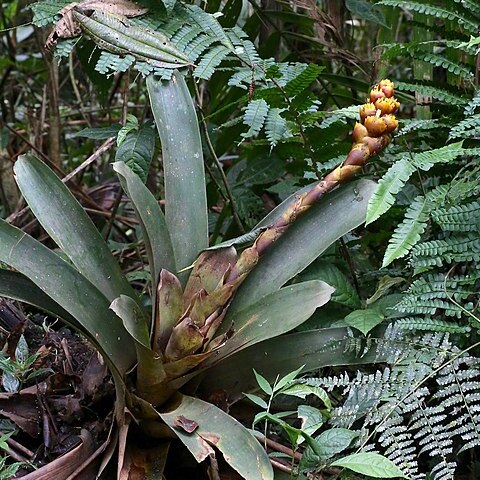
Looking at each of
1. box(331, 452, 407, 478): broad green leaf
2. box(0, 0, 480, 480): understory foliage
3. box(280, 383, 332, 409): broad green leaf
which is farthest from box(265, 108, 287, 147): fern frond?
box(331, 452, 407, 478): broad green leaf

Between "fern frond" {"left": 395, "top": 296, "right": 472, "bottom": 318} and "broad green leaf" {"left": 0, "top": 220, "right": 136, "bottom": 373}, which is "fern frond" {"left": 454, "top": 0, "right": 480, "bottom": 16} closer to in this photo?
"fern frond" {"left": 395, "top": 296, "right": 472, "bottom": 318}

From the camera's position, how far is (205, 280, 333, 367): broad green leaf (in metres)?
1.11

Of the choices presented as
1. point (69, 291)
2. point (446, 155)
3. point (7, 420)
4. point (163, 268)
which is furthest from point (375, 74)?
point (7, 420)

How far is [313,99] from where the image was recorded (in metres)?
1.32

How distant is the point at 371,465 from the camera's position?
98 centimetres

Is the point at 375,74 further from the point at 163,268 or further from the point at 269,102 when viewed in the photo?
the point at 163,268

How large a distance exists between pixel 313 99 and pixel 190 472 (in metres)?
0.71

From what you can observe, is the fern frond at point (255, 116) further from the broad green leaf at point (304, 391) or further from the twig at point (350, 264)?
the broad green leaf at point (304, 391)

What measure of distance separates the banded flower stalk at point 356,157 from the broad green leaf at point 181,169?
0.13 meters

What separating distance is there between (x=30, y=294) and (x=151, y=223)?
0.77 feet

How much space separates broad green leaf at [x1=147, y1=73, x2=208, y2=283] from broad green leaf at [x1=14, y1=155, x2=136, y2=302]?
0.41 feet

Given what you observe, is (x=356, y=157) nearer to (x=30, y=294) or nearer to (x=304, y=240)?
(x=304, y=240)

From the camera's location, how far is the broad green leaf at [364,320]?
1.17 m

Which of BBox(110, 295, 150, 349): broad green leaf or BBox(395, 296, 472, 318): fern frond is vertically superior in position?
BBox(110, 295, 150, 349): broad green leaf
